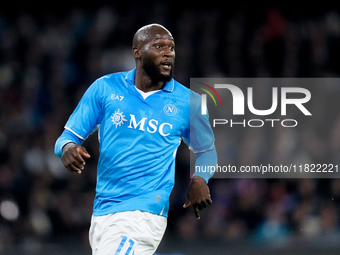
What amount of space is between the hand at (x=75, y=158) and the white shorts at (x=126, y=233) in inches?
19.6

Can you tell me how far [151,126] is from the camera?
16.9ft

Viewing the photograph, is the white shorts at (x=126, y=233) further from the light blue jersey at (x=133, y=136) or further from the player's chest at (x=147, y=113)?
the player's chest at (x=147, y=113)

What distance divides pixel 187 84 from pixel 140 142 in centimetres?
668

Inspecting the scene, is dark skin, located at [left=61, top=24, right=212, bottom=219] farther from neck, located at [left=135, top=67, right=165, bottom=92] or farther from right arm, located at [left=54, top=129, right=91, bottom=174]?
right arm, located at [left=54, top=129, right=91, bottom=174]

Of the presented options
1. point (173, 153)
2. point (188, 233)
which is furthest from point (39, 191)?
point (173, 153)

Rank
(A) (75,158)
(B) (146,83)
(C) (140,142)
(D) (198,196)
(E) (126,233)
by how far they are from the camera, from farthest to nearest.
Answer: (B) (146,83) → (C) (140,142) → (D) (198,196) → (E) (126,233) → (A) (75,158)

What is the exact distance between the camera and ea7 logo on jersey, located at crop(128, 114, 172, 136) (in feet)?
16.8

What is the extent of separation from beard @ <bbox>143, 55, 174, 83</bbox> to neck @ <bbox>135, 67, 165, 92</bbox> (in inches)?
0.9

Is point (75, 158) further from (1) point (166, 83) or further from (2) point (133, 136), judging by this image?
(1) point (166, 83)

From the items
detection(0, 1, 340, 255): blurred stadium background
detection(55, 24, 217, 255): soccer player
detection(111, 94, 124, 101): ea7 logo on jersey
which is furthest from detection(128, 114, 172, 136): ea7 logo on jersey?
detection(0, 1, 340, 255): blurred stadium background

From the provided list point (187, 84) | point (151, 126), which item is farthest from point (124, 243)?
point (187, 84)

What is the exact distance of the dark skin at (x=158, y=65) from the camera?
497 cm

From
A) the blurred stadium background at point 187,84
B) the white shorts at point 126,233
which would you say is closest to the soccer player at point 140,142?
the white shorts at point 126,233

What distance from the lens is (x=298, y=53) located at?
40.9ft
